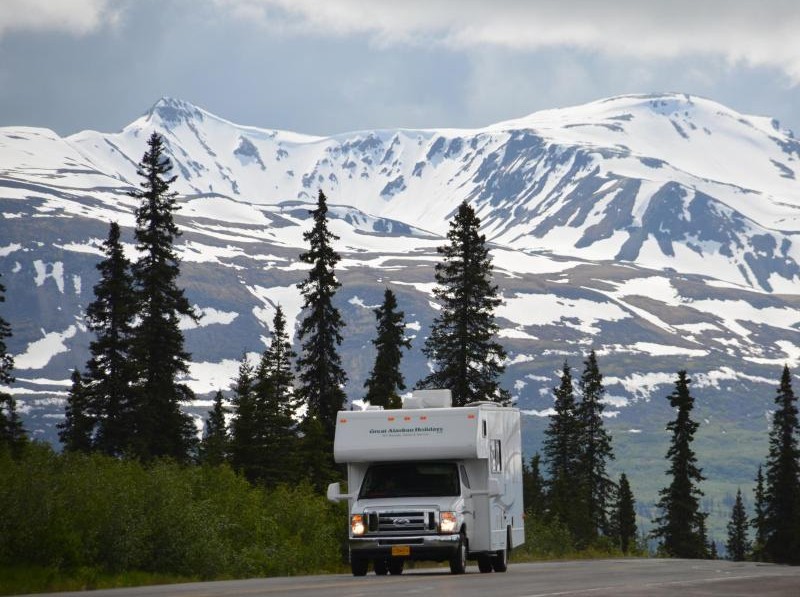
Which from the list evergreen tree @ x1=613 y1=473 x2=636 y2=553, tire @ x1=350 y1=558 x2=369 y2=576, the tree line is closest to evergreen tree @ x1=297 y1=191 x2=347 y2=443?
the tree line

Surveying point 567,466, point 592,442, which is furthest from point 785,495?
point 567,466

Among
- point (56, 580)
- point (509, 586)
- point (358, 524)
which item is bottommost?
point (509, 586)

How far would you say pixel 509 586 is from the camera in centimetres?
2822

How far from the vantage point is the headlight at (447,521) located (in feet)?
107

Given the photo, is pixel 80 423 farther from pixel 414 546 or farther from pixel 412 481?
pixel 414 546

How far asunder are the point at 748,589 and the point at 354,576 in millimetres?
9812

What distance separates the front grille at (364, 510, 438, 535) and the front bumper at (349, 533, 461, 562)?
5.9 inches

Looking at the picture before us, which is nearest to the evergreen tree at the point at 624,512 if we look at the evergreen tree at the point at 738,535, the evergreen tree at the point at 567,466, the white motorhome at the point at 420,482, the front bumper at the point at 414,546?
the evergreen tree at the point at 567,466

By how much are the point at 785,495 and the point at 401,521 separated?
8954 centimetres

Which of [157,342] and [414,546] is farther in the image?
[157,342]

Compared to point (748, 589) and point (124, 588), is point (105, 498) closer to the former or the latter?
point (124, 588)

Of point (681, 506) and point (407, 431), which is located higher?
point (681, 506)

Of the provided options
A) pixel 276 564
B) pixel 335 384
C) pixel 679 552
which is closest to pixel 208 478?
pixel 276 564

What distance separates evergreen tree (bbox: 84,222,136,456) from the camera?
230 ft
